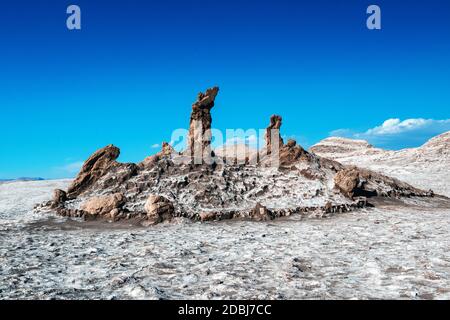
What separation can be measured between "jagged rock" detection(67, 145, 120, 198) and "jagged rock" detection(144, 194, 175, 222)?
676 cm

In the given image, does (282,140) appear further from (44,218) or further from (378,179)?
(44,218)

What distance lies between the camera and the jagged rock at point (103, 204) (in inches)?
911

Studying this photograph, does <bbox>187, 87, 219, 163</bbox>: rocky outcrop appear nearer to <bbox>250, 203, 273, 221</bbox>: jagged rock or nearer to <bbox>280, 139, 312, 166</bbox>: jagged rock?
<bbox>280, 139, 312, 166</bbox>: jagged rock

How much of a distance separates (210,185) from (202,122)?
214 inches

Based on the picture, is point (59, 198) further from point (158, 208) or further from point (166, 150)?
point (166, 150)

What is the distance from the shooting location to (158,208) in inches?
876

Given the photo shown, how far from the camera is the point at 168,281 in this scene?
36.0 feet

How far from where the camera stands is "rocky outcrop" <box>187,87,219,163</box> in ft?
94.2

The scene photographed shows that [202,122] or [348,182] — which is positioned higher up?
[202,122]

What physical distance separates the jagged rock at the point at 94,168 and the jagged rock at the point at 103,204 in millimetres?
3788

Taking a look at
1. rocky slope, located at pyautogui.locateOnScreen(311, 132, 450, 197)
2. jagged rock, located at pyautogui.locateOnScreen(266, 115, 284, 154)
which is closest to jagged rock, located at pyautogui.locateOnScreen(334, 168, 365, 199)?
jagged rock, located at pyautogui.locateOnScreen(266, 115, 284, 154)

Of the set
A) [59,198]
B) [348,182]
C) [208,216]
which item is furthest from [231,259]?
[59,198]

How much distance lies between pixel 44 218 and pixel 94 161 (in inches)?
257

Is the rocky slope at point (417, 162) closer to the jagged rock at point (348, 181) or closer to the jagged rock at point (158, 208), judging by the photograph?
the jagged rock at point (348, 181)
